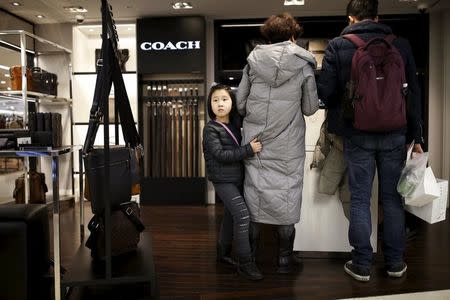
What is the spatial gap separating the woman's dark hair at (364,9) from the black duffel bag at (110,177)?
156cm

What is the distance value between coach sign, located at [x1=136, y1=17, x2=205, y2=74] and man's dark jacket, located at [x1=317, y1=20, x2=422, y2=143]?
2.83 meters

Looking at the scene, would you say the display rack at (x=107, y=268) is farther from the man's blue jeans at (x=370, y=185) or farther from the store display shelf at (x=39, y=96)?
the store display shelf at (x=39, y=96)

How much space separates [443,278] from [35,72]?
4430 millimetres

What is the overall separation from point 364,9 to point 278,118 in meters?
0.82

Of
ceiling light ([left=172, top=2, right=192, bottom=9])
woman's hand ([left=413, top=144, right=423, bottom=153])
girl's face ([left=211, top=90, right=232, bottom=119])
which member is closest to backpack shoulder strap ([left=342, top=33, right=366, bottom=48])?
woman's hand ([left=413, top=144, right=423, bottom=153])

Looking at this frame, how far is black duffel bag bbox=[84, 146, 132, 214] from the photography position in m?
1.91

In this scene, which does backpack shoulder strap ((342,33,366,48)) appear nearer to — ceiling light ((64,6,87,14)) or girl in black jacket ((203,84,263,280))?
girl in black jacket ((203,84,263,280))

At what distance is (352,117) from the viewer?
2.19 meters

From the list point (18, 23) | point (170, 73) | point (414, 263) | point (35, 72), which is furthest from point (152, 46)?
point (414, 263)

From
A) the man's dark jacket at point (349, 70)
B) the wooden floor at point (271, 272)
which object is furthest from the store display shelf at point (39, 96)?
the man's dark jacket at point (349, 70)

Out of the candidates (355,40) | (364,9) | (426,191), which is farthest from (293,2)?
(426,191)

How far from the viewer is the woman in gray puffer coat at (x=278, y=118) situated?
2281 millimetres

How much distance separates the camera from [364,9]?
2.30 meters

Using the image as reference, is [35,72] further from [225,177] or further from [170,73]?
Answer: [225,177]
